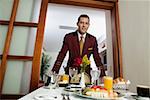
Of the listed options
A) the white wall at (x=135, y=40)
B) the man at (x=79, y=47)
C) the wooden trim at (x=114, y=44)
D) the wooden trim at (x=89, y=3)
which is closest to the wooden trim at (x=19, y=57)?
the man at (x=79, y=47)

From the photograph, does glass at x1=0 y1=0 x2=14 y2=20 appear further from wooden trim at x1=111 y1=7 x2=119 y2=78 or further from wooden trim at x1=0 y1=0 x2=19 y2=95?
wooden trim at x1=111 y1=7 x2=119 y2=78

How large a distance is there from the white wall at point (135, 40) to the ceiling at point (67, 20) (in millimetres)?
689

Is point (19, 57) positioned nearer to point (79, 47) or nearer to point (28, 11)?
point (28, 11)

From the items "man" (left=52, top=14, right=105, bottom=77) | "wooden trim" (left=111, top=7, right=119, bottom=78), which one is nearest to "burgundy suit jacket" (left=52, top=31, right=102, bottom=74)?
"man" (left=52, top=14, right=105, bottom=77)

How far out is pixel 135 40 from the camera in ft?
6.33

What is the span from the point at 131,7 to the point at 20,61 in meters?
1.56

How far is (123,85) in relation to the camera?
124cm

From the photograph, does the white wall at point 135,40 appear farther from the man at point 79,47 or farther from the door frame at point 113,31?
the man at point 79,47

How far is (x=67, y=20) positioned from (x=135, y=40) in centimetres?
208

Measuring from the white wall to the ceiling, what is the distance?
0.69 m

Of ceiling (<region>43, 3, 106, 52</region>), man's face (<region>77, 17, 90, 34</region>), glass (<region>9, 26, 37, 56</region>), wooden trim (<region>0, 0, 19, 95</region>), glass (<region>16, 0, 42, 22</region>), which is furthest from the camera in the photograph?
ceiling (<region>43, 3, 106, 52</region>)

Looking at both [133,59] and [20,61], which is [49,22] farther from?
[133,59]

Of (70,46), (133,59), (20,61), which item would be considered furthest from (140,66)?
(20,61)

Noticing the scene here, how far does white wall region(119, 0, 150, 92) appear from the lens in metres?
1.76
